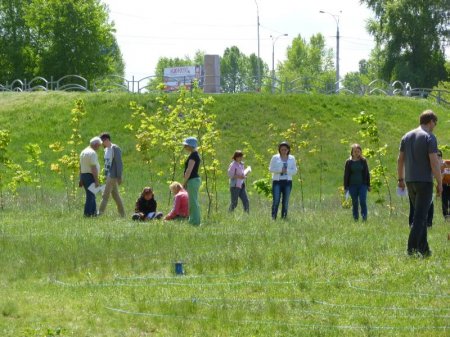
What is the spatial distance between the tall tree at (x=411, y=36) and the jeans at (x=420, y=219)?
210 ft

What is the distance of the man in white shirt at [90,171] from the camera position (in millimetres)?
20469

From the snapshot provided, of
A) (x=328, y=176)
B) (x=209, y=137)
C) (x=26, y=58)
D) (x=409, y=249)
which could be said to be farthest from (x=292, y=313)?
(x=26, y=58)

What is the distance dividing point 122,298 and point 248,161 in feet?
104

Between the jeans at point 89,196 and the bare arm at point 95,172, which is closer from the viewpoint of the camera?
the bare arm at point 95,172

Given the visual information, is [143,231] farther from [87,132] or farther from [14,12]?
[14,12]

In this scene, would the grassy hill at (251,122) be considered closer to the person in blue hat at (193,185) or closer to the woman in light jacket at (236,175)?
the woman in light jacket at (236,175)

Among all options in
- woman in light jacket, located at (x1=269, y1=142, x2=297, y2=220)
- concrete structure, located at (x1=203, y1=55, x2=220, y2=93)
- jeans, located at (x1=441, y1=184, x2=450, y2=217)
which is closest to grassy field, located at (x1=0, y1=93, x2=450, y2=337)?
woman in light jacket, located at (x1=269, y1=142, x2=297, y2=220)

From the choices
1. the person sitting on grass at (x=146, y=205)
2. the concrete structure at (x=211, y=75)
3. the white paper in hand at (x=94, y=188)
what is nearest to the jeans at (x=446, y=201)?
the person sitting on grass at (x=146, y=205)

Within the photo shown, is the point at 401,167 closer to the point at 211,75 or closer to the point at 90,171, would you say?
the point at 90,171

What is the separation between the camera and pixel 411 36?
3024 inches

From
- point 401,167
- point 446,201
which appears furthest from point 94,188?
point 401,167

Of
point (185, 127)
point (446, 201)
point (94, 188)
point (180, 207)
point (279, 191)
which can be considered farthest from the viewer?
point (185, 127)

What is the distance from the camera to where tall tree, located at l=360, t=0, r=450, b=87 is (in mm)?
76438

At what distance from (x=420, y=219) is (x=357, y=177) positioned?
7.33m
